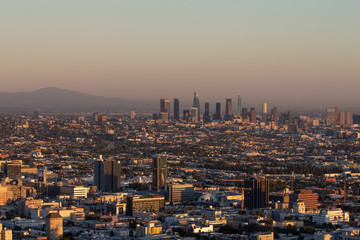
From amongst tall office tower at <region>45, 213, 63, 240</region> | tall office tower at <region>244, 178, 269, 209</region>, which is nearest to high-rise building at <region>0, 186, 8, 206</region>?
tall office tower at <region>244, 178, 269, 209</region>

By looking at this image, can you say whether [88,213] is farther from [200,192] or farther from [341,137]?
[341,137]

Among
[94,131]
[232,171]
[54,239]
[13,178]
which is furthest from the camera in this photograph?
[94,131]

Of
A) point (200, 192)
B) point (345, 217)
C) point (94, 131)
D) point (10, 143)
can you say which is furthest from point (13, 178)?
point (94, 131)

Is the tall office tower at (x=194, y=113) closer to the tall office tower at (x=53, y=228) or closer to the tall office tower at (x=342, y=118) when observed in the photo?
the tall office tower at (x=342, y=118)

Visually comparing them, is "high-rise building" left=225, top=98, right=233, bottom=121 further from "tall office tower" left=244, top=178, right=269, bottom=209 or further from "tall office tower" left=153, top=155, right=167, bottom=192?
"tall office tower" left=244, top=178, right=269, bottom=209

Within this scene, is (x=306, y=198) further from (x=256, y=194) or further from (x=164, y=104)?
(x=164, y=104)

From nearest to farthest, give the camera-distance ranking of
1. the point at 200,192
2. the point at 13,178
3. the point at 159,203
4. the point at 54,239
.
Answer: the point at 54,239 → the point at 159,203 → the point at 200,192 → the point at 13,178
